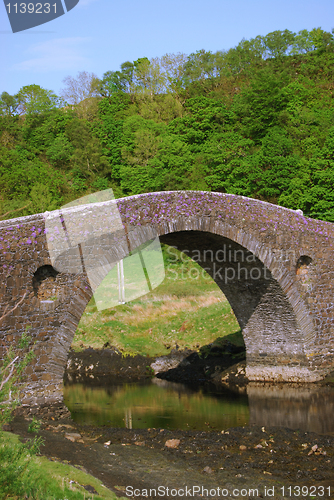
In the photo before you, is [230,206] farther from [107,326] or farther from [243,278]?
[107,326]

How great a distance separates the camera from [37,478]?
18.5ft

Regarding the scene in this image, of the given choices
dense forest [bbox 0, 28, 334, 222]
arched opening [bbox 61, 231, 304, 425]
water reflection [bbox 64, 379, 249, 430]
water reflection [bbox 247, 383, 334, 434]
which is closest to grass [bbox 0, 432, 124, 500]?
water reflection [bbox 64, 379, 249, 430]

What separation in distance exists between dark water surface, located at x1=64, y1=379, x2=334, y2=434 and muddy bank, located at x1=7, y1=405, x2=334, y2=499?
1076mm

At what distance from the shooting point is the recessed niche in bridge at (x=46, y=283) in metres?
9.82

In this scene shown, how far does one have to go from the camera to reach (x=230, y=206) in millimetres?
12219

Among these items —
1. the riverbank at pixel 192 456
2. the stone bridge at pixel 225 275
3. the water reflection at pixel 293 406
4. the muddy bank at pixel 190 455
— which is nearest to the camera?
the riverbank at pixel 192 456

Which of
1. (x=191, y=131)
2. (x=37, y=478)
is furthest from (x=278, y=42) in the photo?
(x=37, y=478)

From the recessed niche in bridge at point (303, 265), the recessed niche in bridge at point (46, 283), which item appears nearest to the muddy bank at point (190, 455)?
the recessed niche in bridge at point (46, 283)

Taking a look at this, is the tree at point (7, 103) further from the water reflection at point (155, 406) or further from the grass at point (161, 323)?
the water reflection at point (155, 406)

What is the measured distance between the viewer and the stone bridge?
955 cm

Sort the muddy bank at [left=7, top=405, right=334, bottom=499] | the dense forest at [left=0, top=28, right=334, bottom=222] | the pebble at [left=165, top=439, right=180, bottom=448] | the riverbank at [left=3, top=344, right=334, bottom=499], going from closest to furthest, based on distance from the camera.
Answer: the riverbank at [left=3, top=344, right=334, bottom=499] → the muddy bank at [left=7, top=405, right=334, bottom=499] → the pebble at [left=165, top=439, right=180, bottom=448] → the dense forest at [left=0, top=28, right=334, bottom=222]

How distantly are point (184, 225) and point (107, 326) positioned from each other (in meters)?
10.4

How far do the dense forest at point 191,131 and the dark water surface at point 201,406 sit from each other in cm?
1488

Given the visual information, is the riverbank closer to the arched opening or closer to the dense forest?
the arched opening
